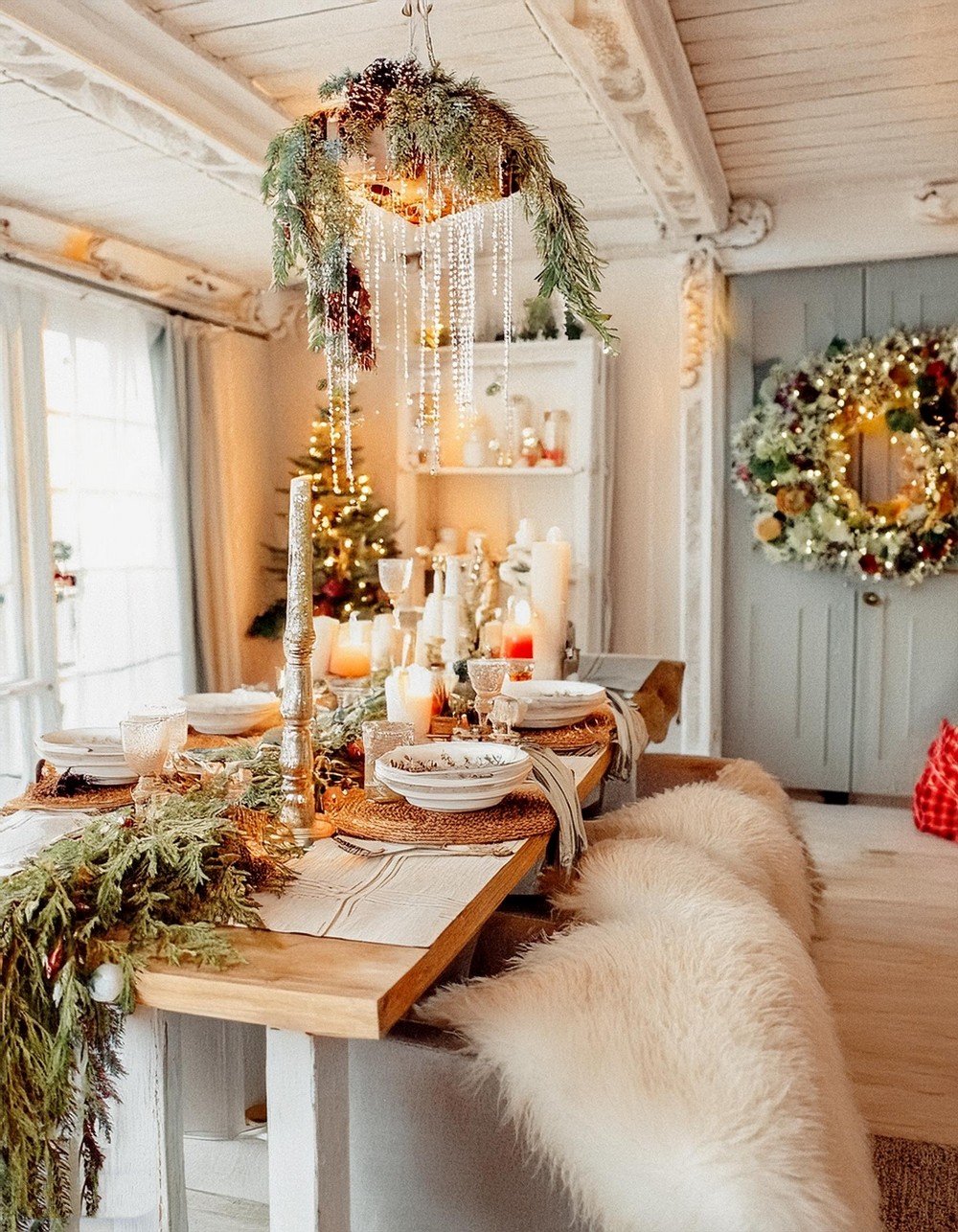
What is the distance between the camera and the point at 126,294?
428 centimetres

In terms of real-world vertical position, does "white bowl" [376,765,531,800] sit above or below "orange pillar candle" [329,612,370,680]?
below

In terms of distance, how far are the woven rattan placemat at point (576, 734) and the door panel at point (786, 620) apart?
8.28 ft

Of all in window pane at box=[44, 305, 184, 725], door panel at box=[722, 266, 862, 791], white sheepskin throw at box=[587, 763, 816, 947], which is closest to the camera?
white sheepskin throw at box=[587, 763, 816, 947]

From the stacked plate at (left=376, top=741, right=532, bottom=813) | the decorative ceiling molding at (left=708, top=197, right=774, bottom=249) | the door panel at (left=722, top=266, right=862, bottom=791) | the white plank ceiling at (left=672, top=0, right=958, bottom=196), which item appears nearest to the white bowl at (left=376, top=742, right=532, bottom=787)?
the stacked plate at (left=376, top=741, right=532, bottom=813)

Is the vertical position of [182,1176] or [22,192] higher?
[22,192]

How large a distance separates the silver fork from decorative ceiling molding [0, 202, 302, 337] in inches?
115

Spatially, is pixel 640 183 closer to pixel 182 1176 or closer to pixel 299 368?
pixel 299 368

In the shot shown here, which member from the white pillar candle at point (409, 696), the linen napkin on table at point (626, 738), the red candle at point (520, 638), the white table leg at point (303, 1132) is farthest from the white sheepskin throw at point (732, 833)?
the white table leg at point (303, 1132)

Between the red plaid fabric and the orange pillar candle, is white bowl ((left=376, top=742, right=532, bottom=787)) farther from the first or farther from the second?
the red plaid fabric

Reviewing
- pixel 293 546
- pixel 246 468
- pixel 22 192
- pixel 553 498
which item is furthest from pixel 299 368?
pixel 293 546

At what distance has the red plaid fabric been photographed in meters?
4.24

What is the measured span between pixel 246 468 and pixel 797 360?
8.86 feet

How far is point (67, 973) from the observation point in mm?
1216

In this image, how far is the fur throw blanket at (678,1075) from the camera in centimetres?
117
